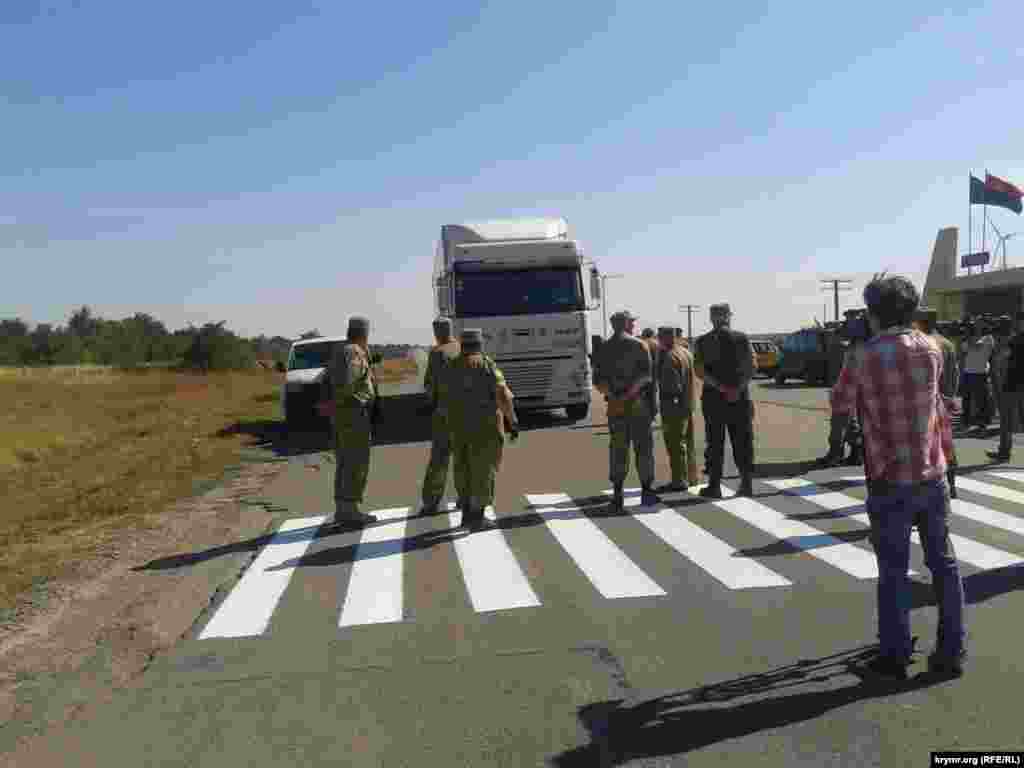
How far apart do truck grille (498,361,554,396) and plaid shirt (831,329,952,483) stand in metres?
14.8

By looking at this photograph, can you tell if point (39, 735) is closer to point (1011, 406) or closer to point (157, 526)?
point (157, 526)

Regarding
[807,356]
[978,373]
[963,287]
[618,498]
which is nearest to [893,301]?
[618,498]

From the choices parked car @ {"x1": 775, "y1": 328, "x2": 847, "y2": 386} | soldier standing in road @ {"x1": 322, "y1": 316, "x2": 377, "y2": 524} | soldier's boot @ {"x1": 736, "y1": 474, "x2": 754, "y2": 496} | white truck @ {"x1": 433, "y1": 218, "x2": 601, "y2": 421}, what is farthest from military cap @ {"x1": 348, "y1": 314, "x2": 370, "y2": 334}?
parked car @ {"x1": 775, "y1": 328, "x2": 847, "y2": 386}

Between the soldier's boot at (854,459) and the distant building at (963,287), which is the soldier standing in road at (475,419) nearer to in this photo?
the soldier's boot at (854,459)

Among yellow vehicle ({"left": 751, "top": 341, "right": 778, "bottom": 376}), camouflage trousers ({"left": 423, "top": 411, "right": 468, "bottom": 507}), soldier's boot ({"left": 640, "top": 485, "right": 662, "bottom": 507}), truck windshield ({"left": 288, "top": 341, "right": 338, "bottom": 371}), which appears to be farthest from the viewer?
yellow vehicle ({"left": 751, "top": 341, "right": 778, "bottom": 376})

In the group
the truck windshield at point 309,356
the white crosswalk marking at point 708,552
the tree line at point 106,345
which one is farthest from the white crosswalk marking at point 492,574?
the tree line at point 106,345

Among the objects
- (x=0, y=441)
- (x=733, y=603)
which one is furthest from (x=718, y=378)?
(x=0, y=441)

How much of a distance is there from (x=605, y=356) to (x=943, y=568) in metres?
5.35

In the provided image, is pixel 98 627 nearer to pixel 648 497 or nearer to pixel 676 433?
pixel 648 497

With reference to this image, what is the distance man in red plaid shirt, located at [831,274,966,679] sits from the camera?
4.63 metres

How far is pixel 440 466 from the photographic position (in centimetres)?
987

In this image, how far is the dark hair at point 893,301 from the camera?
15.5 feet

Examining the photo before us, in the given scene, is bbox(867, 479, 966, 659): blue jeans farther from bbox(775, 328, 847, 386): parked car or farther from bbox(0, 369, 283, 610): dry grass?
bbox(775, 328, 847, 386): parked car

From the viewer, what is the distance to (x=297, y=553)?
8344mm
